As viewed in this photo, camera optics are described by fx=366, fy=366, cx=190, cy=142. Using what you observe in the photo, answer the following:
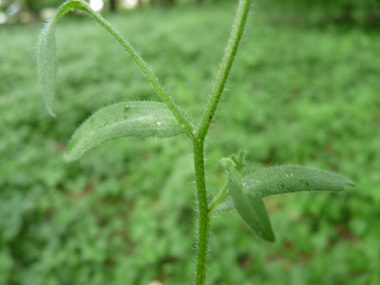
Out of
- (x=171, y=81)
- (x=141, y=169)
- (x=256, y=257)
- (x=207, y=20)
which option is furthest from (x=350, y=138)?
(x=207, y=20)

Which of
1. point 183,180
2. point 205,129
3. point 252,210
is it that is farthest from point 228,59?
point 183,180

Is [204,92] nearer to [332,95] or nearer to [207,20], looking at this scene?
[332,95]

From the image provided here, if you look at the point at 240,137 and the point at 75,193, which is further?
the point at 240,137

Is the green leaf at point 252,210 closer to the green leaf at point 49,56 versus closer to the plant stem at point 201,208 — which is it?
the plant stem at point 201,208

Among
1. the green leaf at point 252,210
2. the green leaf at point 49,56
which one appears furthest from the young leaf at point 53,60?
the green leaf at point 252,210

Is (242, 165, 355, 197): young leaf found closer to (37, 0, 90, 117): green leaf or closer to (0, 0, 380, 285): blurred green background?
(0, 0, 380, 285): blurred green background

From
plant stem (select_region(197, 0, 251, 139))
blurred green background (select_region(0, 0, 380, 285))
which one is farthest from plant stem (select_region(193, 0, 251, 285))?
blurred green background (select_region(0, 0, 380, 285))
